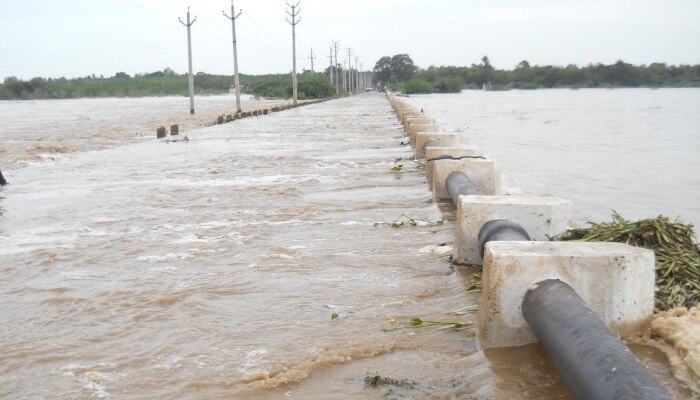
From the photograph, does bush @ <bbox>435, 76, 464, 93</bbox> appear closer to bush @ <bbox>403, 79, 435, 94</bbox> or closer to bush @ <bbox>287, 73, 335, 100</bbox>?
bush @ <bbox>403, 79, 435, 94</bbox>

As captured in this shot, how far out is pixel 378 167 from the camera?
11.8 metres

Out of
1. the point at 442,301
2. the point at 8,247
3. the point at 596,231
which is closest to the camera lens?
the point at 442,301

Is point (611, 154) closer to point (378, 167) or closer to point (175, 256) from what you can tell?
point (378, 167)

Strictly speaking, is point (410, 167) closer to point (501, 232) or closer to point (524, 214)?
point (524, 214)

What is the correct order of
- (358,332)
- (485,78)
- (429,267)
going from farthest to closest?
(485,78), (429,267), (358,332)

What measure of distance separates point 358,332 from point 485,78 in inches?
5795

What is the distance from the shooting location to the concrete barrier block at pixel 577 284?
11.0ft

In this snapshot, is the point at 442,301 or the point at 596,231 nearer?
the point at 442,301

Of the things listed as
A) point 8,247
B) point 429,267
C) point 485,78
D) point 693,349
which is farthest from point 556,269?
point 485,78

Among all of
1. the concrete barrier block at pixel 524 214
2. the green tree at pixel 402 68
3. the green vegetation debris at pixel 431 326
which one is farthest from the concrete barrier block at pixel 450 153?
the green tree at pixel 402 68

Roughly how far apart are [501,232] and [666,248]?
1.00m

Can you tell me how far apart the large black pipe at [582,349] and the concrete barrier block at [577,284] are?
0.26 ft

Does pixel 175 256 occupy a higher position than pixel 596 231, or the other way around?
pixel 596 231

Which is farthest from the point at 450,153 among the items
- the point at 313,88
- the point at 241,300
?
the point at 313,88
